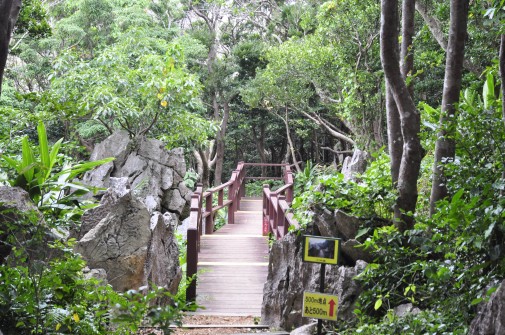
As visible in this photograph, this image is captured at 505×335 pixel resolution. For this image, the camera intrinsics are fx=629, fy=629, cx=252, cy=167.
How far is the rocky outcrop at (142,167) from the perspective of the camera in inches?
444

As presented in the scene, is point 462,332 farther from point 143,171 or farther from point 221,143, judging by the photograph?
point 221,143

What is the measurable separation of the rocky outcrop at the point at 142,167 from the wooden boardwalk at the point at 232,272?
5.80 feet

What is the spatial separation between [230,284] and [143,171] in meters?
4.72

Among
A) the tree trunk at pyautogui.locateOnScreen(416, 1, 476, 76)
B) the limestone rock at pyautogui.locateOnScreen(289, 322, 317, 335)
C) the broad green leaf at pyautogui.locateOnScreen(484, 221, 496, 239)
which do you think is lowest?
the limestone rock at pyautogui.locateOnScreen(289, 322, 317, 335)

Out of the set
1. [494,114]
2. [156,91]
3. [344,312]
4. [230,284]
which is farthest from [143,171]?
[494,114]

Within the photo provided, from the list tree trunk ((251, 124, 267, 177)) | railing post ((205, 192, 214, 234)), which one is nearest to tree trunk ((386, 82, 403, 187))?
railing post ((205, 192, 214, 234))

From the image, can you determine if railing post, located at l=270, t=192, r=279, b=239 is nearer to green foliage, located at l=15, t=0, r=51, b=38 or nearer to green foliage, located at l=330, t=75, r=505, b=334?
green foliage, located at l=330, t=75, r=505, b=334

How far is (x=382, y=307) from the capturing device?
13.8 feet

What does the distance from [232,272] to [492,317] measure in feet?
17.3

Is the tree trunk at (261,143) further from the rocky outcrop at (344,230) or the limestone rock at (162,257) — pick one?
the rocky outcrop at (344,230)

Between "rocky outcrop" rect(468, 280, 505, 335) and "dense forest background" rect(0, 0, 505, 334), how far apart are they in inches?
4.8

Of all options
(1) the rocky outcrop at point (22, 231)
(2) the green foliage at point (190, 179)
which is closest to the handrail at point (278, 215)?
(1) the rocky outcrop at point (22, 231)

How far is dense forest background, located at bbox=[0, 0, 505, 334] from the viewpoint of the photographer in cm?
354

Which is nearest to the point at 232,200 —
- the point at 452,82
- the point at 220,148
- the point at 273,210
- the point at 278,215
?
the point at 273,210
